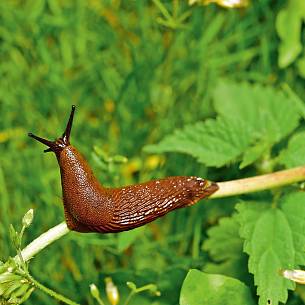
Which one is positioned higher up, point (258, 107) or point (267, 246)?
point (258, 107)

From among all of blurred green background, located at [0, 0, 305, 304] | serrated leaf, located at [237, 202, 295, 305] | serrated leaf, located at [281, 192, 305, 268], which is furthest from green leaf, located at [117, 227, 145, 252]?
serrated leaf, located at [281, 192, 305, 268]

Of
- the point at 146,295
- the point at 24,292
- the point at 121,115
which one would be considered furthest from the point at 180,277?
the point at 121,115

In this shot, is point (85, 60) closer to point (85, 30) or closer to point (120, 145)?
point (85, 30)

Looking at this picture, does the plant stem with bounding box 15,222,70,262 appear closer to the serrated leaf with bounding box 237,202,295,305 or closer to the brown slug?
the brown slug

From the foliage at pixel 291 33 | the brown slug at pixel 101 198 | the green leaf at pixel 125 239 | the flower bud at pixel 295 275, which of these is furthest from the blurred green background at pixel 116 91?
the flower bud at pixel 295 275

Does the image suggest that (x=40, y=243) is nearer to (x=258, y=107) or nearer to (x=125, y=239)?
(x=125, y=239)

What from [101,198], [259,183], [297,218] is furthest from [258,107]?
[101,198]

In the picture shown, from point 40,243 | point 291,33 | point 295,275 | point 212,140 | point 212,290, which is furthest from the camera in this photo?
point 291,33
